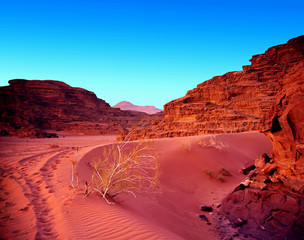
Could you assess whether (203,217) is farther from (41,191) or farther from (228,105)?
(228,105)

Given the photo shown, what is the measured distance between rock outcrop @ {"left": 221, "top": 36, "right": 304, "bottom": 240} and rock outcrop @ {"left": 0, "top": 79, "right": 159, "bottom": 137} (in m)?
24.6

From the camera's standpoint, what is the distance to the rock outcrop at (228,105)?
1987cm

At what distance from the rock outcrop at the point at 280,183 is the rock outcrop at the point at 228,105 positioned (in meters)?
12.8

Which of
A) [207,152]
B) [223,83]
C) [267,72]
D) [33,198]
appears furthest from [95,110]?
[33,198]

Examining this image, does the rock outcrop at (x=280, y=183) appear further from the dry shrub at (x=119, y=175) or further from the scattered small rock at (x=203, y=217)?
the dry shrub at (x=119, y=175)

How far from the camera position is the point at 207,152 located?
451 inches

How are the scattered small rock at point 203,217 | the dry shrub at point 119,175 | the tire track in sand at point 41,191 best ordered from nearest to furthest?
the tire track in sand at point 41,191, the dry shrub at point 119,175, the scattered small rock at point 203,217

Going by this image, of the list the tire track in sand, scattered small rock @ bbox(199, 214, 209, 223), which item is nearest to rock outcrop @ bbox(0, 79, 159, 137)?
the tire track in sand

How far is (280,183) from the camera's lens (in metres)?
4.97

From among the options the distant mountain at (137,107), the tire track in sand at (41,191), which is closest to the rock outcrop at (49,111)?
the tire track in sand at (41,191)

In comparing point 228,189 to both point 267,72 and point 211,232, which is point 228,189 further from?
point 267,72

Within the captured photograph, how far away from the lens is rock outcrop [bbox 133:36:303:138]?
19873mm

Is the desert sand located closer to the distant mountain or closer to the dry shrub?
the dry shrub

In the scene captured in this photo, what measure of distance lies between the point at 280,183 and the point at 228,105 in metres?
20.5
